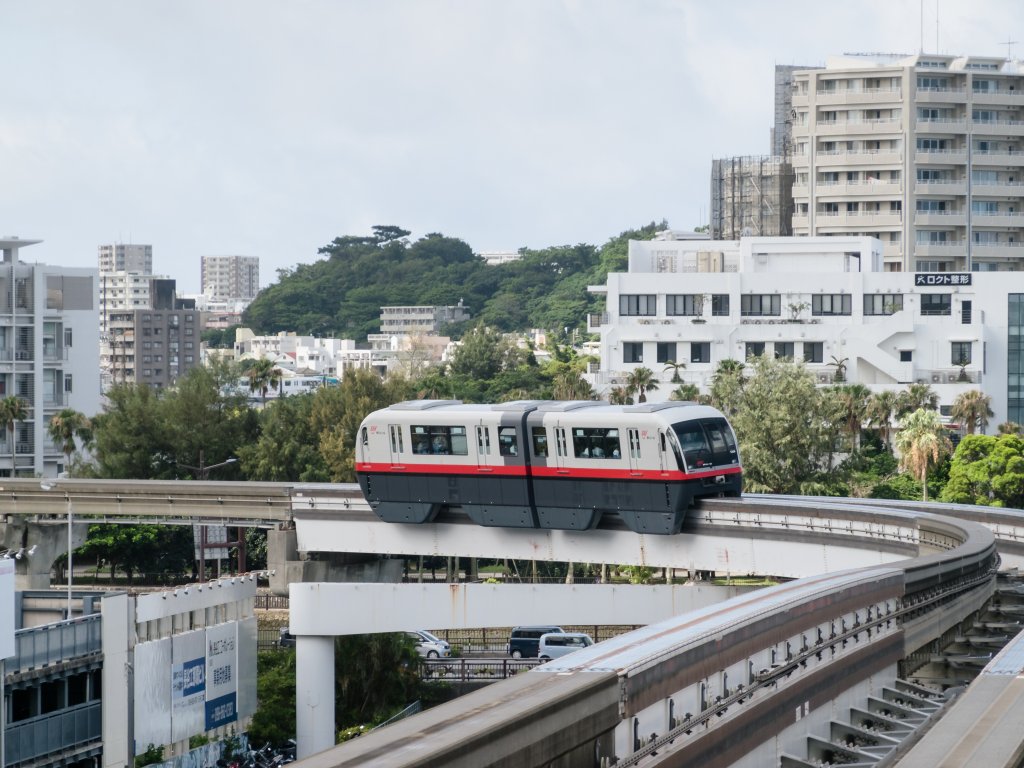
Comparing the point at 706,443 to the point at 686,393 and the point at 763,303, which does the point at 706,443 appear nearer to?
the point at 686,393

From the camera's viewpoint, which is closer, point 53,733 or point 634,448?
point 53,733

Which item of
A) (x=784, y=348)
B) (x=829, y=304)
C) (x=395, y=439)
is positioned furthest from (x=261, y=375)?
(x=395, y=439)

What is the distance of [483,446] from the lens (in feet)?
154

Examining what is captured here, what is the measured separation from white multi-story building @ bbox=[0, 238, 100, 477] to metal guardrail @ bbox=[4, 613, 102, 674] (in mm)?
58457

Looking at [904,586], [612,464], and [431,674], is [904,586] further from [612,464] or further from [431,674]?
[431,674]

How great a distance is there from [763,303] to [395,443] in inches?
1834

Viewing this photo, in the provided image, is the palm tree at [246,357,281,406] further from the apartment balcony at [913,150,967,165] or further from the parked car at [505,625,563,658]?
the parked car at [505,625,563,658]

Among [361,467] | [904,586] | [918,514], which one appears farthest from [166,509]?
[904,586]

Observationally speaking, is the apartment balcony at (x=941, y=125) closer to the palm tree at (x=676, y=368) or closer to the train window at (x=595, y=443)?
the palm tree at (x=676, y=368)

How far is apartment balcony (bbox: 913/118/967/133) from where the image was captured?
121m

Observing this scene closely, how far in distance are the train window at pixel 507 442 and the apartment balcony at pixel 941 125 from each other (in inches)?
3240

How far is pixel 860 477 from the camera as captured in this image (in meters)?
73.6

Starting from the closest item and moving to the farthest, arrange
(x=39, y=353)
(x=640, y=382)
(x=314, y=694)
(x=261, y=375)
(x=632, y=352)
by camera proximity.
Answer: (x=314, y=694), (x=640, y=382), (x=632, y=352), (x=39, y=353), (x=261, y=375)

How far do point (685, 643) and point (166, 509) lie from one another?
41.7 meters
